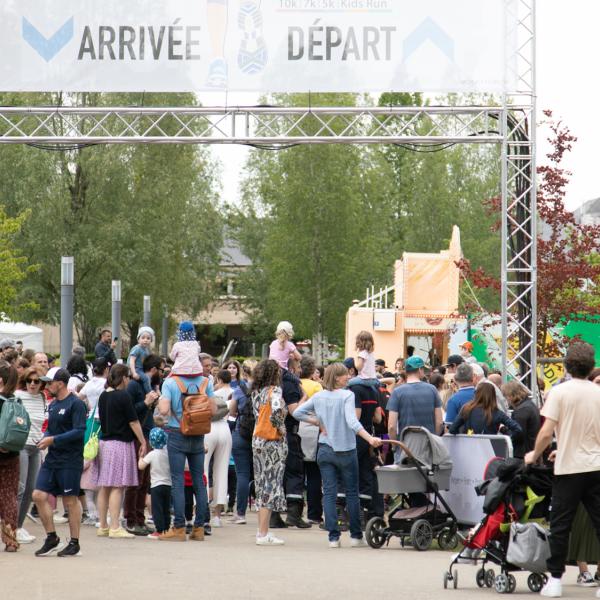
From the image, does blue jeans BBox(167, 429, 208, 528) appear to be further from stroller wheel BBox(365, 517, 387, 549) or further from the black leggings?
stroller wheel BBox(365, 517, 387, 549)

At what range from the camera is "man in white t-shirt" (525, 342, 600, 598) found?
967 cm

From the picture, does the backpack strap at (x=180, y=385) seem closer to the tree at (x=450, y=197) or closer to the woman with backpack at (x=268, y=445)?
the woman with backpack at (x=268, y=445)

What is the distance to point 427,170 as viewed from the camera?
65.8 m

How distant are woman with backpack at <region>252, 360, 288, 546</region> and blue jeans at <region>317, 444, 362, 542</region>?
0.45 meters

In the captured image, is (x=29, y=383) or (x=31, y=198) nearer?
(x=29, y=383)

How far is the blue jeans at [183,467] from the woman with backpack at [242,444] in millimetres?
1657

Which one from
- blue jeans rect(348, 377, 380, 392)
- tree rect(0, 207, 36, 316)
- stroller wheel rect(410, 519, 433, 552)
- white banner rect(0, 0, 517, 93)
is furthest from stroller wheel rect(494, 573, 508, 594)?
tree rect(0, 207, 36, 316)

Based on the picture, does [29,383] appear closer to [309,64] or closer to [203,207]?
[309,64]

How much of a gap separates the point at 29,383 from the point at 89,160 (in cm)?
3260

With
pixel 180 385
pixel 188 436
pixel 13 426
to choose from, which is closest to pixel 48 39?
pixel 180 385

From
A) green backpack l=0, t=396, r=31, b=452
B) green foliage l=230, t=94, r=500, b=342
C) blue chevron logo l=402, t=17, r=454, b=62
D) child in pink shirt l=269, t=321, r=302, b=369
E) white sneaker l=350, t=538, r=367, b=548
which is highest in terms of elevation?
green foliage l=230, t=94, r=500, b=342

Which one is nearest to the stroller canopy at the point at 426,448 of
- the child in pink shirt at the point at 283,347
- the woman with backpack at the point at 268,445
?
the woman with backpack at the point at 268,445

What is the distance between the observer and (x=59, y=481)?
38.7ft

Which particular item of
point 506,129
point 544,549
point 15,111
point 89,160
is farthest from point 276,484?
point 89,160
